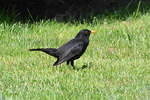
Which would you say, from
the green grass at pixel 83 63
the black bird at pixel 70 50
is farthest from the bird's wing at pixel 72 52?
the green grass at pixel 83 63

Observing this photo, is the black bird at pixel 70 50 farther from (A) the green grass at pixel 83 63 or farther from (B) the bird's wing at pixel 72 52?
(A) the green grass at pixel 83 63

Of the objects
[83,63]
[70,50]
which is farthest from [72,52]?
[83,63]

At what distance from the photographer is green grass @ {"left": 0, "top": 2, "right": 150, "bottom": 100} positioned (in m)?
6.02

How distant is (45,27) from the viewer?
10.5m

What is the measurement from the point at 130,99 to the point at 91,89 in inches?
27.0

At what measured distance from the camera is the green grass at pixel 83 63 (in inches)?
237

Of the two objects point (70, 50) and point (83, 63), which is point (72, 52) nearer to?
point (70, 50)

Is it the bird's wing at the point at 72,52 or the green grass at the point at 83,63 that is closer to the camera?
the green grass at the point at 83,63

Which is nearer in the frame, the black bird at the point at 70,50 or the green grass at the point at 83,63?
the green grass at the point at 83,63

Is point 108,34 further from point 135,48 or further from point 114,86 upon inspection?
point 114,86

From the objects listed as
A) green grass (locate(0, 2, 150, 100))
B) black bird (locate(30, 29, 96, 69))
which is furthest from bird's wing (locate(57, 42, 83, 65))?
green grass (locate(0, 2, 150, 100))

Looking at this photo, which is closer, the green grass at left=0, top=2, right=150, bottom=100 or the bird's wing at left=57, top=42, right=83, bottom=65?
the green grass at left=0, top=2, right=150, bottom=100

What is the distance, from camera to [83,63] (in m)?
8.10

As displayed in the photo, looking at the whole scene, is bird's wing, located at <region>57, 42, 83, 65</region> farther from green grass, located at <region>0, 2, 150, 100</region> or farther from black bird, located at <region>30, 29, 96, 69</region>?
green grass, located at <region>0, 2, 150, 100</region>
